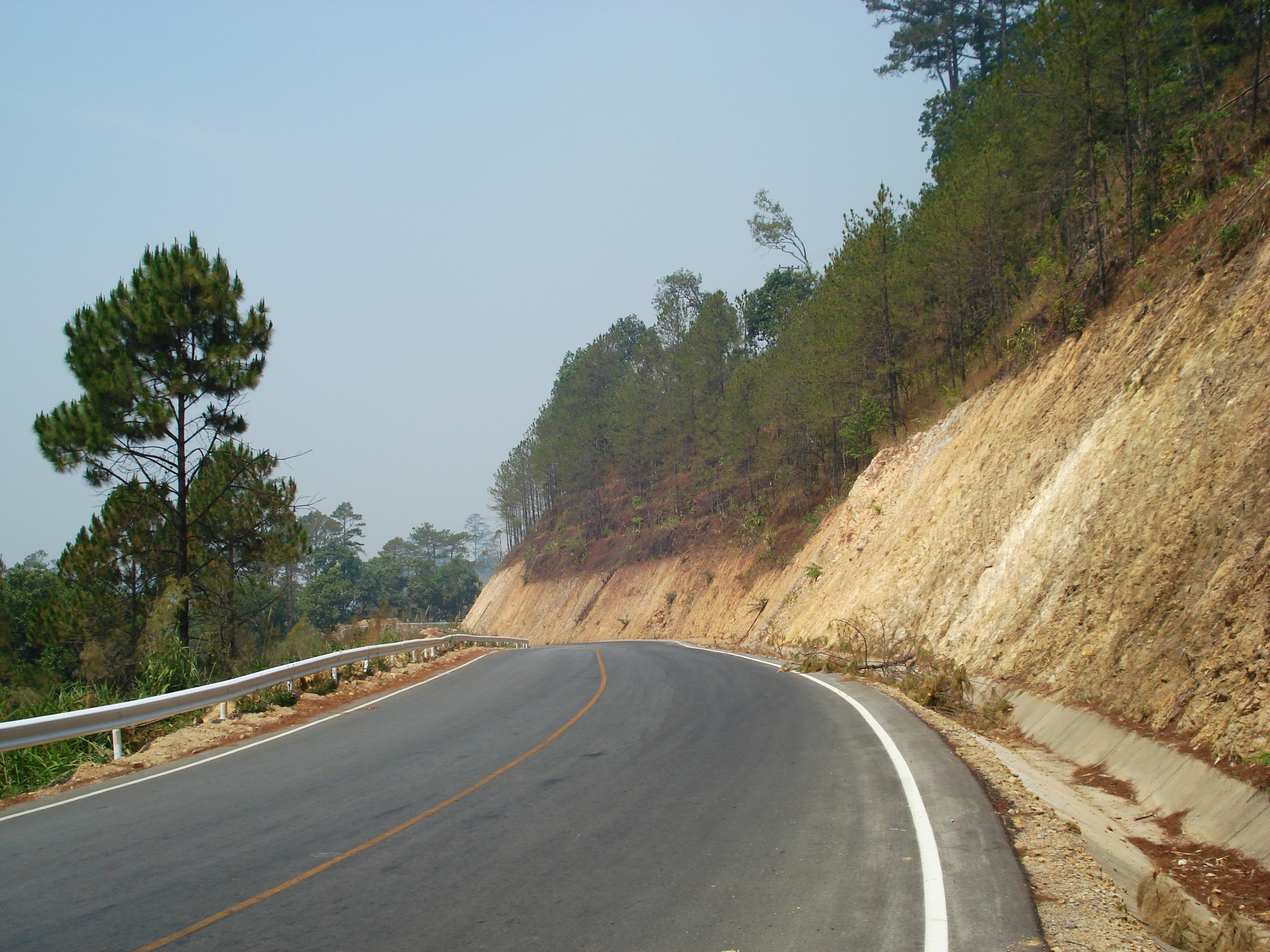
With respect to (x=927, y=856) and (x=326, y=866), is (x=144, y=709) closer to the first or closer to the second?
(x=326, y=866)

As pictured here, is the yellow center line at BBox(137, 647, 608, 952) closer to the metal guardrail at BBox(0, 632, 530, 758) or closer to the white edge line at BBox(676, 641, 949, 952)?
the white edge line at BBox(676, 641, 949, 952)

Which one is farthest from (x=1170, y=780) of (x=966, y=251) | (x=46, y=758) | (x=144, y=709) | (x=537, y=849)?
(x=966, y=251)

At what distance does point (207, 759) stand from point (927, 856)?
8956 mm

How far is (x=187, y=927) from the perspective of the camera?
509 centimetres

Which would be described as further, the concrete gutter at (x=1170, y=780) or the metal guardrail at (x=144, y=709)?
the metal guardrail at (x=144, y=709)

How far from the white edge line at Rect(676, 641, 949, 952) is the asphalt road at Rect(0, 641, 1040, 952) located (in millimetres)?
45

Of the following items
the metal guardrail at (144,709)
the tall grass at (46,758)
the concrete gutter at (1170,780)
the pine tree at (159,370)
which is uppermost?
the pine tree at (159,370)

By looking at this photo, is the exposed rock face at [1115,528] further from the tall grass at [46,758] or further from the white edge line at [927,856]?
the tall grass at [46,758]

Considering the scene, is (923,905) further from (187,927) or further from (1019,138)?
(1019,138)

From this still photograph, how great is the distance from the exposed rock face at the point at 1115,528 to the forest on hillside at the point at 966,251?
192cm

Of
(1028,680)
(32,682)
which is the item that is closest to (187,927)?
(1028,680)

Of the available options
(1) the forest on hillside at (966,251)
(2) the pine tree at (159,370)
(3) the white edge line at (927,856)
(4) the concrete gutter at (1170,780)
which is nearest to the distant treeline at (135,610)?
(2) the pine tree at (159,370)

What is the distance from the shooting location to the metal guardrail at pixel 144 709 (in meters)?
9.64

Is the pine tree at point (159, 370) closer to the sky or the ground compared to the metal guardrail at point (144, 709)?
closer to the sky
